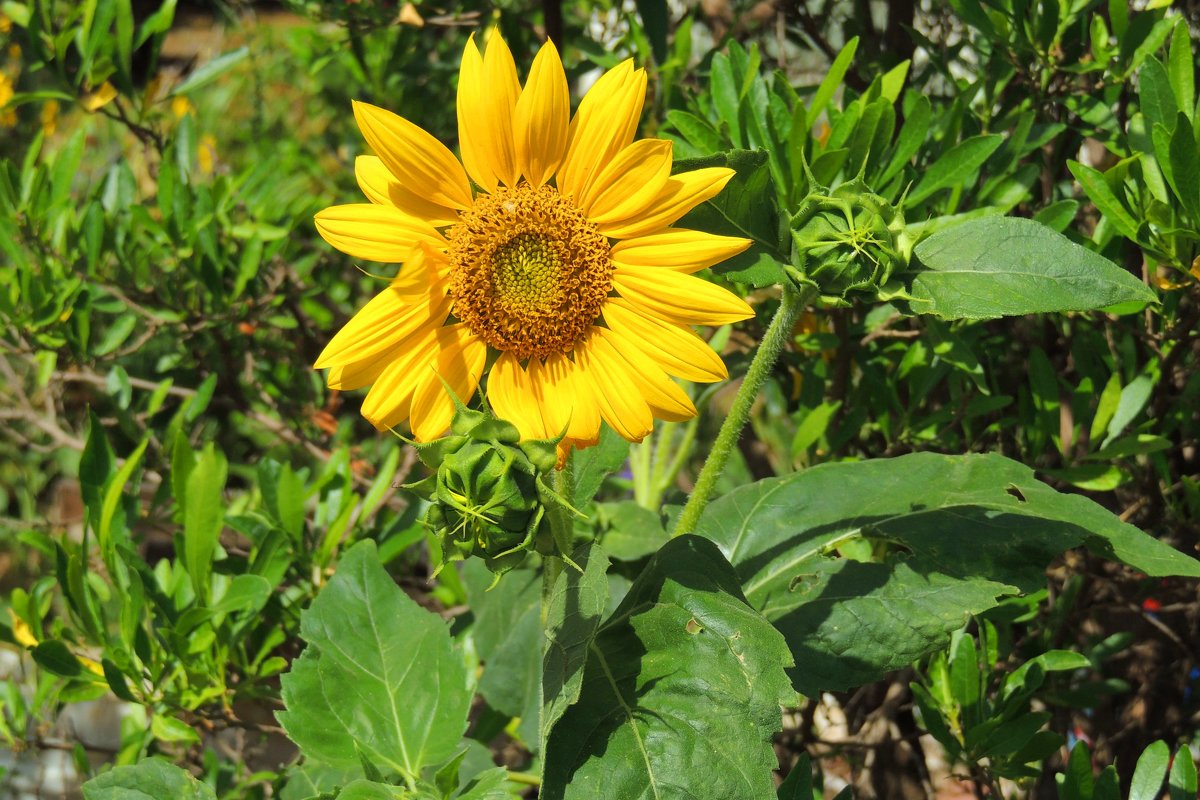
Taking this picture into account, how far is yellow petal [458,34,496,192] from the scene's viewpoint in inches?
54.0

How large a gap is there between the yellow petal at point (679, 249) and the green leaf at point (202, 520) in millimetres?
901

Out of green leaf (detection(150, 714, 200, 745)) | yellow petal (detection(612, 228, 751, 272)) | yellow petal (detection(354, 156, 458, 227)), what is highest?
yellow petal (detection(354, 156, 458, 227))

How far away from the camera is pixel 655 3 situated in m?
2.11

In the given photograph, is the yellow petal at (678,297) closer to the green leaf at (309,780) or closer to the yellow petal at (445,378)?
the yellow petal at (445,378)

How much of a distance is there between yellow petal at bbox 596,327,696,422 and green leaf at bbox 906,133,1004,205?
0.58 meters

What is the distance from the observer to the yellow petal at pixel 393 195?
143 cm

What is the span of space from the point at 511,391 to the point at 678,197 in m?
0.36

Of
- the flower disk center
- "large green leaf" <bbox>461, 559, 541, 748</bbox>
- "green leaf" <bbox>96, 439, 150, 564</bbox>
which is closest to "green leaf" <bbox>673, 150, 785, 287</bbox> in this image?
the flower disk center

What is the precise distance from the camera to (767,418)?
10.0ft

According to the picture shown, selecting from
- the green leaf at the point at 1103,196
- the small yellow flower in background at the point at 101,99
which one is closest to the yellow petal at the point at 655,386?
the green leaf at the point at 1103,196

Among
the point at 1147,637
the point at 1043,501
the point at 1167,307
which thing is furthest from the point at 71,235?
the point at 1147,637

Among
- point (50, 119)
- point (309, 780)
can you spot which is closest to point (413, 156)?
point (309, 780)

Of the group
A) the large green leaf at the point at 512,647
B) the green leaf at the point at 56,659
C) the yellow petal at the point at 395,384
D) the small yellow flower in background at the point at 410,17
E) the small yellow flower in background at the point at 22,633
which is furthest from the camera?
the small yellow flower in background at the point at 410,17

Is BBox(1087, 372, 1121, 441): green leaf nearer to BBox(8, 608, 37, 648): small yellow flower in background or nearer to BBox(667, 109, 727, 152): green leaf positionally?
BBox(667, 109, 727, 152): green leaf
